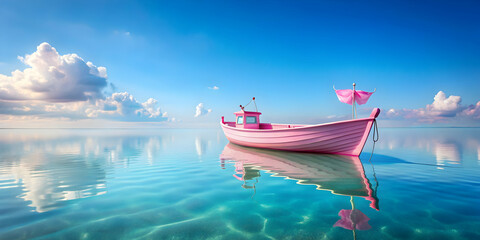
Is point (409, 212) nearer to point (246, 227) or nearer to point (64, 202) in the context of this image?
point (246, 227)

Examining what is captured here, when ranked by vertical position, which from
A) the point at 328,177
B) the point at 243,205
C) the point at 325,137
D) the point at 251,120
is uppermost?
the point at 251,120

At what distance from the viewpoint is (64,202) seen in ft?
17.2

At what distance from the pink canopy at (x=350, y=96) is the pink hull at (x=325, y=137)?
5.63 feet

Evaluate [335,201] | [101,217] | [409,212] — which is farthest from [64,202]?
[409,212]

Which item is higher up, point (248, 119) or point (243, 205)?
point (248, 119)

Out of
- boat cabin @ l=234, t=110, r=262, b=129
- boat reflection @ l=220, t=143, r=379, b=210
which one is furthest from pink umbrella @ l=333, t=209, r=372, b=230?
boat cabin @ l=234, t=110, r=262, b=129

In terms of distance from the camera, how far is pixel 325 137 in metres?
12.3

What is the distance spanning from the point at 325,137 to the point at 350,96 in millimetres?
3143

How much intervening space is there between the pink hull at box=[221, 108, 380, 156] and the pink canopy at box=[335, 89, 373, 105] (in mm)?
1717

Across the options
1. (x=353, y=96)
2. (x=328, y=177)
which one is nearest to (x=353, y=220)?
(x=328, y=177)

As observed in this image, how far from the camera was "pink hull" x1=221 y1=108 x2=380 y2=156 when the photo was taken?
1124 centimetres

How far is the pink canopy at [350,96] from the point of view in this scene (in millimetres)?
12117

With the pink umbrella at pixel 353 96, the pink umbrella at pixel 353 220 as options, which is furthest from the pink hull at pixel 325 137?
the pink umbrella at pixel 353 220

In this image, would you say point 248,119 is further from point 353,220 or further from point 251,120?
point 353,220
